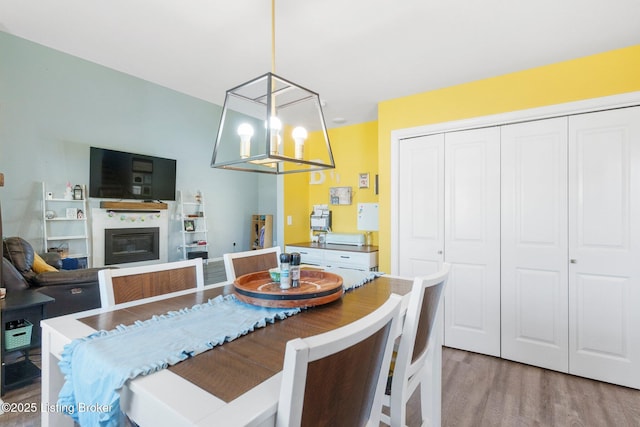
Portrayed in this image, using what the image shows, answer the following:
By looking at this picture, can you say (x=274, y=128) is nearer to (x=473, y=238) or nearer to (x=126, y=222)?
(x=473, y=238)

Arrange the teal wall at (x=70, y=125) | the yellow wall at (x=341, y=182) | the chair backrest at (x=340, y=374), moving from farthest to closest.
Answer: the yellow wall at (x=341, y=182) < the teal wall at (x=70, y=125) < the chair backrest at (x=340, y=374)

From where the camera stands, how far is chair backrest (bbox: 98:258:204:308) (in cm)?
147

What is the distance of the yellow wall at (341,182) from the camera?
13.1 ft

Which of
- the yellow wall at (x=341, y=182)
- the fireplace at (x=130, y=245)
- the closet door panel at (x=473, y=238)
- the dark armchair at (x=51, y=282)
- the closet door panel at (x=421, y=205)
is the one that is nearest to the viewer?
the dark armchair at (x=51, y=282)

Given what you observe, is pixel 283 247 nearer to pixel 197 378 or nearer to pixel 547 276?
pixel 547 276

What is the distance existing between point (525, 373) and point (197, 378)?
8.49 feet

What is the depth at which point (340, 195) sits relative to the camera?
13.9 feet

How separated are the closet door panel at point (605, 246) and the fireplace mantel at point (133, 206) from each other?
4.51 meters

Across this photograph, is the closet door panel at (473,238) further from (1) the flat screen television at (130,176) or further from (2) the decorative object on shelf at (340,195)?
(1) the flat screen television at (130,176)

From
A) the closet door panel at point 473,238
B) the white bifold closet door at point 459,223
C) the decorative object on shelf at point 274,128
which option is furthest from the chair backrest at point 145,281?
the closet door panel at point 473,238

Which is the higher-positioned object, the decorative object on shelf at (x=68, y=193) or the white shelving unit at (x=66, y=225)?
the decorative object on shelf at (x=68, y=193)

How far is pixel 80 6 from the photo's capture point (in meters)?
1.93

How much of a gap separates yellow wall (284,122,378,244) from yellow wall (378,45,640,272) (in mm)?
724

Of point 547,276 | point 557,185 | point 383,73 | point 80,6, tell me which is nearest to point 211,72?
point 80,6
